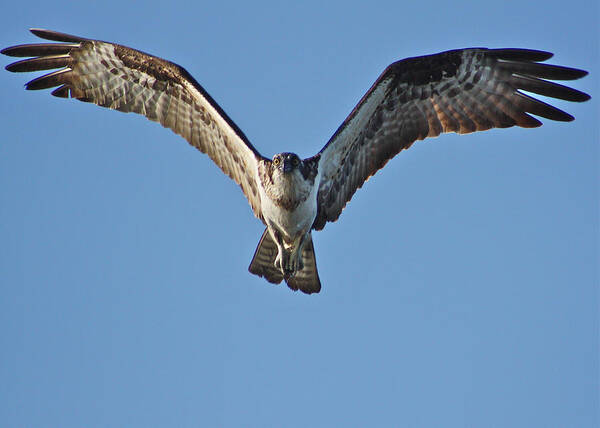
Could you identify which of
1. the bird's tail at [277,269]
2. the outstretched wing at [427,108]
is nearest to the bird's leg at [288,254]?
the bird's tail at [277,269]

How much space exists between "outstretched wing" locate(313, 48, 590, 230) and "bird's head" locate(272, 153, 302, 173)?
0.66 meters

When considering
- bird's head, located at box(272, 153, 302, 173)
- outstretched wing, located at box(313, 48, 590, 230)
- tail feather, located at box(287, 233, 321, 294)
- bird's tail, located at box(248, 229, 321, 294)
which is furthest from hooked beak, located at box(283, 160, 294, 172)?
tail feather, located at box(287, 233, 321, 294)

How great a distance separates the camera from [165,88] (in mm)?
10656

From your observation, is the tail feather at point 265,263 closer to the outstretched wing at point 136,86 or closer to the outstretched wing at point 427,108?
the outstretched wing at point 136,86

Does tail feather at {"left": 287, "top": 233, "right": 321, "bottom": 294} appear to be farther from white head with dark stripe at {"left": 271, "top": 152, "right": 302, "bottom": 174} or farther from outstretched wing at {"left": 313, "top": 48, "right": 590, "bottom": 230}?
white head with dark stripe at {"left": 271, "top": 152, "right": 302, "bottom": 174}

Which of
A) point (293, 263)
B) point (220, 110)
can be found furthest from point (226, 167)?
point (293, 263)

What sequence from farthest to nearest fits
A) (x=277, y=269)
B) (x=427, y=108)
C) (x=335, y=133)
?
(x=277, y=269) < (x=427, y=108) < (x=335, y=133)

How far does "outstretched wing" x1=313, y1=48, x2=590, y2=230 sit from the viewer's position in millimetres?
9852

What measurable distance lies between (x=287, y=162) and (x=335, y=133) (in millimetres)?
885

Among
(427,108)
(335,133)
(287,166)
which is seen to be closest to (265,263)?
(287,166)

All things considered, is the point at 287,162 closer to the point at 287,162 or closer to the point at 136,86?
the point at 287,162

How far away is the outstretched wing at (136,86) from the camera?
10.5 meters

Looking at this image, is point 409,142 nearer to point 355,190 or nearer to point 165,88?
point 355,190

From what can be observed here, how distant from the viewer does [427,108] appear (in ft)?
33.8
